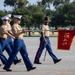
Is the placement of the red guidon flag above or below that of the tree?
above

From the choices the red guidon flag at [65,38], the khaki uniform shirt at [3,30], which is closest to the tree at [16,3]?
the khaki uniform shirt at [3,30]

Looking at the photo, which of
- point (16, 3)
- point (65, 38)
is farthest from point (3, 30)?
point (16, 3)

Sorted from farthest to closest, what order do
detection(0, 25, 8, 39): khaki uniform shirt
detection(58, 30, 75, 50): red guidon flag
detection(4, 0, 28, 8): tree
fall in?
detection(4, 0, 28, 8): tree, detection(0, 25, 8, 39): khaki uniform shirt, detection(58, 30, 75, 50): red guidon flag

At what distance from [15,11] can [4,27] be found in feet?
155

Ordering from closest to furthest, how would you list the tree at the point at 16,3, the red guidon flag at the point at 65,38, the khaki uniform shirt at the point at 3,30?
the red guidon flag at the point at 65,38 < the khaki uniform shirt at the point at 3,30 < the tree at the point at 16,3

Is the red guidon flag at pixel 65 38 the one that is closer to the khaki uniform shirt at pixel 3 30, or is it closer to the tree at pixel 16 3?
the khaki uniform shirt at pixel 3 30

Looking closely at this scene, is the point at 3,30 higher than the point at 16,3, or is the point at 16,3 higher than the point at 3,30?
the point at 3,30

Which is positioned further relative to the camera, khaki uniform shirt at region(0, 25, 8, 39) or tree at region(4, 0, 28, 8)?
tree at region(4, 0, 28, 8)

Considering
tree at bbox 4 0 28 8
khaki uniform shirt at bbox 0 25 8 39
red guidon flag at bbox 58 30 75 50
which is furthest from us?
tree at bbox 4 0 28 8

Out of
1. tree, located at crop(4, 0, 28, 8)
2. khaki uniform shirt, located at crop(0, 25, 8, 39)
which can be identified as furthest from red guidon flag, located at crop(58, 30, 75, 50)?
tree, located at crop(4, 0, 28, 8)

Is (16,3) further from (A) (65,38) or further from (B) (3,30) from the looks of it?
(A) (65,38)

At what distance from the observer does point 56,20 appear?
6600cm

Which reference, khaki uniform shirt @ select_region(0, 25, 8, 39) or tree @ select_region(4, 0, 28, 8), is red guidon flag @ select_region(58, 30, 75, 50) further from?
tree @ select_region(4, 0, 28, 8)

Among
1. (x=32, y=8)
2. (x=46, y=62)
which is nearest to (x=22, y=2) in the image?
(x=32, y=8)
